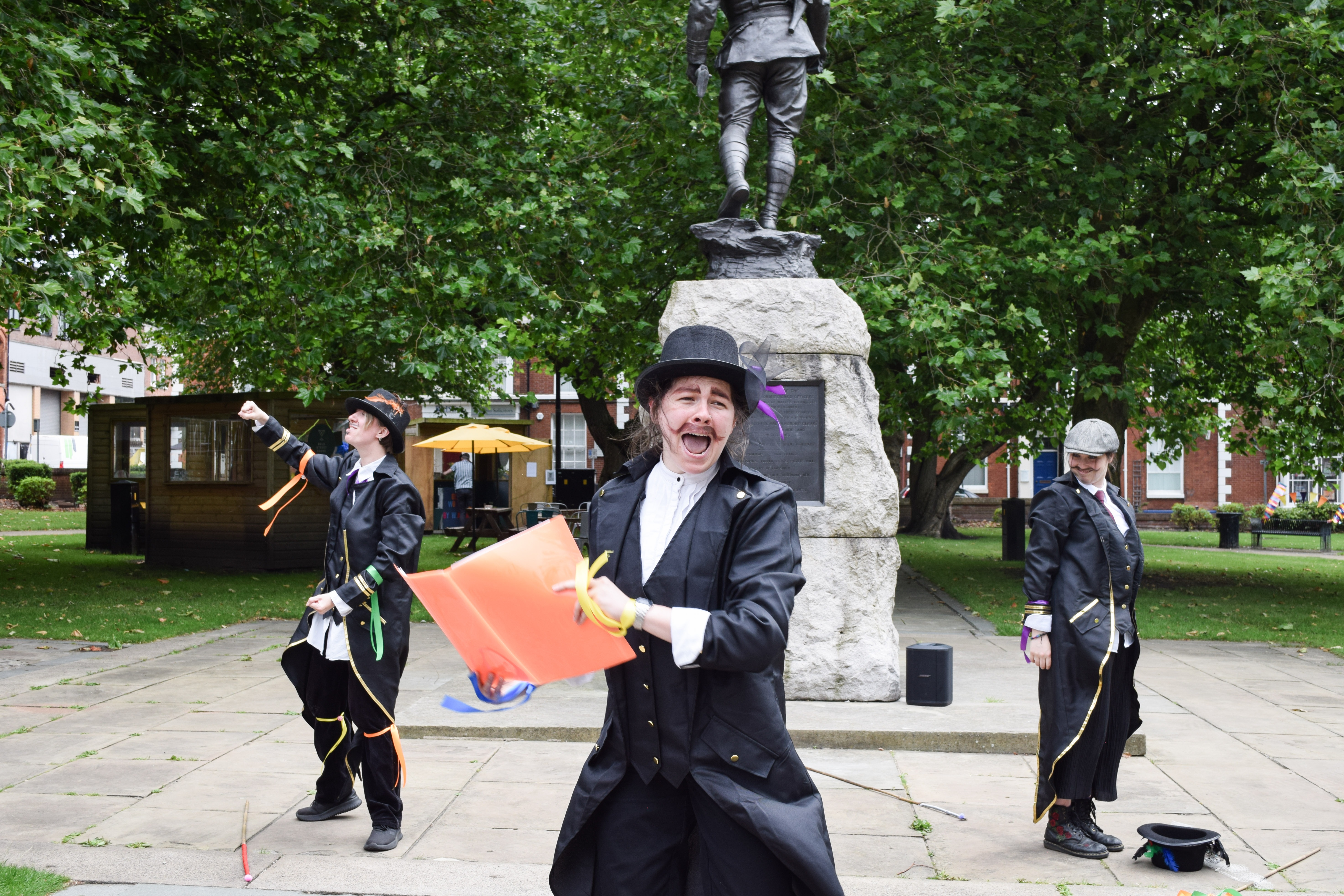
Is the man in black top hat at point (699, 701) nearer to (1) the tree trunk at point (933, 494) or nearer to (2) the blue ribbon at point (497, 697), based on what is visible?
(2) the blue ribbon at point (497, 697)

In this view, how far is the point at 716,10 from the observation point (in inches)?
296

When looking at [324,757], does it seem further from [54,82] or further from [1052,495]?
[54,82]

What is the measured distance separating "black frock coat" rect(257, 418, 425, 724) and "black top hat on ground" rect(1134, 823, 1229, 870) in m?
3.21

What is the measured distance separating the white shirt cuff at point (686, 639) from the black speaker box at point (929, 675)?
499 centimetres

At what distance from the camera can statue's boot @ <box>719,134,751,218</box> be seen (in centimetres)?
769

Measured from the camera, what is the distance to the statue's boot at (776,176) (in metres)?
8.02

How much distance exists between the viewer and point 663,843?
2605 millimetres

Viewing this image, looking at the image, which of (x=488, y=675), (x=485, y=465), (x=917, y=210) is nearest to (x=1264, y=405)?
(x=917, y=210)

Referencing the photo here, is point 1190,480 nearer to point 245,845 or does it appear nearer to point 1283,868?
point 1283,868

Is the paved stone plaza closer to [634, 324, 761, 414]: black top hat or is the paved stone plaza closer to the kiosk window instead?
[634, 324, 761, 414]: black top hat

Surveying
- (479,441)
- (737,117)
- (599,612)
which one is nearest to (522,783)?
(599,612)

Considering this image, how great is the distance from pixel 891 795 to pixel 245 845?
9.86ft

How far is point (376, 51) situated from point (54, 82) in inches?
211

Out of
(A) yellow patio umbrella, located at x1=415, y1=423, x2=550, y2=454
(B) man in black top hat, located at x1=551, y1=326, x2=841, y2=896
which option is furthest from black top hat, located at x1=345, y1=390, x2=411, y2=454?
(A) yellow patio umbrella, located at x1=415, y1=423, x2=550, y2=454
